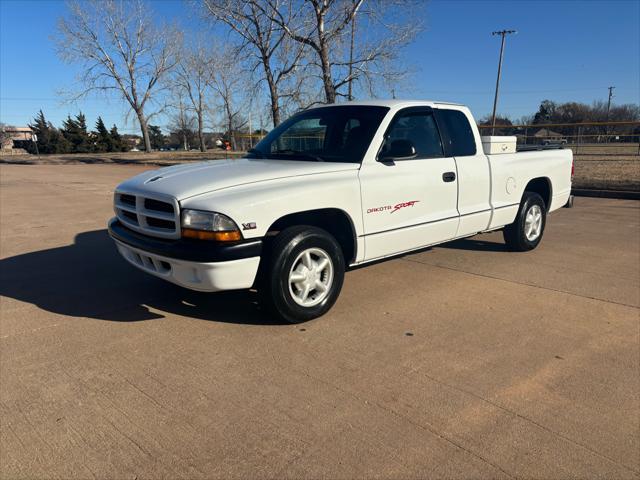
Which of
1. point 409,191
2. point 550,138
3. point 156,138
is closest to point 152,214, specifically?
point 409,191

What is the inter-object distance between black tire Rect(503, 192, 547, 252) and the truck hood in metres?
3.00

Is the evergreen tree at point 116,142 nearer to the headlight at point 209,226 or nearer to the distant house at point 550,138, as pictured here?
the distant house at point 550,138

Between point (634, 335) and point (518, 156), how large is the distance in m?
2.83

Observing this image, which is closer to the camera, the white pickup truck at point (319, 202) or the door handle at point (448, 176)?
the white pickup truck at point (319, 202)

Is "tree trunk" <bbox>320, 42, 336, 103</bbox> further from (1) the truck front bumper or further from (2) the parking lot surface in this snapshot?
(1) the truck front bumper

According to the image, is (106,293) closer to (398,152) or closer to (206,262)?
(206,262)

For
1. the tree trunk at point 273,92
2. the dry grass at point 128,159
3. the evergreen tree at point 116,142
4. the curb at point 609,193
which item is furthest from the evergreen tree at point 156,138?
the curb at point 609,193

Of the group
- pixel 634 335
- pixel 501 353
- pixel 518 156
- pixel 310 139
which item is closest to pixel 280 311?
pixel 501 353

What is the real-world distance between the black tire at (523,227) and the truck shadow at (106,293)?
3598 mm

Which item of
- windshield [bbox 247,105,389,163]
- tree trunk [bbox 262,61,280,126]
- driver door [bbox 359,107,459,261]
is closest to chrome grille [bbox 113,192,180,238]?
windshield [bbox 247,105,389,163]

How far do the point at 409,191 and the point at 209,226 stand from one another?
80.0 inches

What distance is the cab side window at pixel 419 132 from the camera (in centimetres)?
462

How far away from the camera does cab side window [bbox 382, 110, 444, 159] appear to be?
4.62 meters

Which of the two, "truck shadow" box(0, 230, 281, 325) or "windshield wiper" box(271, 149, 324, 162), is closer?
"truck shadow" box(0, 230, 281, 325)
